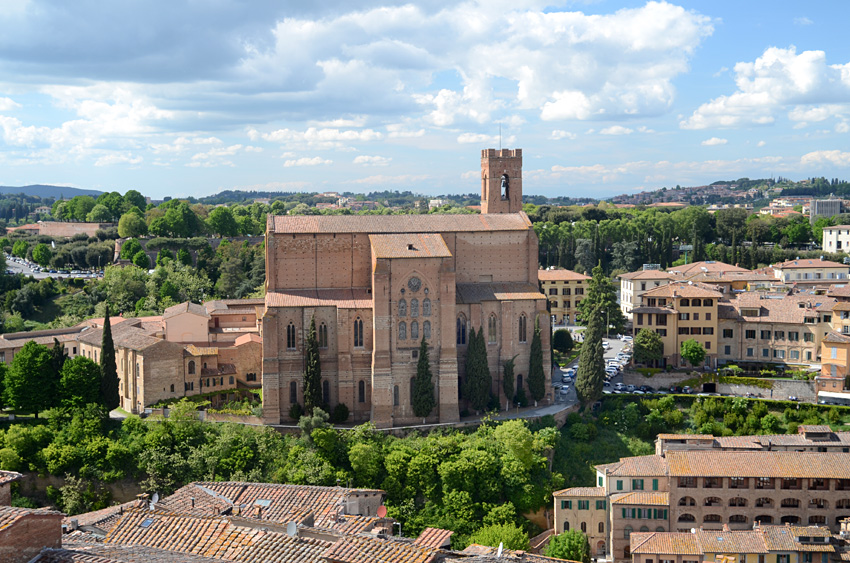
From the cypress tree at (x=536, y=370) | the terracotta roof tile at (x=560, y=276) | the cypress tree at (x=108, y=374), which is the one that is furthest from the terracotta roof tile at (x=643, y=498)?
the terracotta roof tile at (x=560, y=276)

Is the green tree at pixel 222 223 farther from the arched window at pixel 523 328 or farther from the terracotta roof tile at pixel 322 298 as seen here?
the arched window at pixel 523 328

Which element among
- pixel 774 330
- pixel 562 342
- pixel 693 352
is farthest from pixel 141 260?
pixel 774 330

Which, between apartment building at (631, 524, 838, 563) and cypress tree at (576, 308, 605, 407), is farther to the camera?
cypress tree at (576, 308, 605, 407)

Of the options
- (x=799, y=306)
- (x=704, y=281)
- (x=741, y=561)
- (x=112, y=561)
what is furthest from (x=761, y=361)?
(x=112, y=561)

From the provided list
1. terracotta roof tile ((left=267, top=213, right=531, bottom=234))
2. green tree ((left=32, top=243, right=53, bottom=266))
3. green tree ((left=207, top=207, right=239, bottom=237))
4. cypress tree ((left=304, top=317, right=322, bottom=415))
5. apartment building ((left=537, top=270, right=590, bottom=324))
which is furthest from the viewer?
green tree ((left=207, top=207, right=239, bottom=237))

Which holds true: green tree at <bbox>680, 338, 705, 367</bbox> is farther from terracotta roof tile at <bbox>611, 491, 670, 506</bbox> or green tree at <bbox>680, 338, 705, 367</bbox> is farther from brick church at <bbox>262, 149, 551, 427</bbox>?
terracotta roof tile at <bbox>611, 491, 670, 506</bbox>

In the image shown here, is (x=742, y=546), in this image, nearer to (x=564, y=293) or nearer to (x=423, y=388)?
(x=423, y=388)

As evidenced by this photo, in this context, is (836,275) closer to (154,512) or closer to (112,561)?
(154,512)

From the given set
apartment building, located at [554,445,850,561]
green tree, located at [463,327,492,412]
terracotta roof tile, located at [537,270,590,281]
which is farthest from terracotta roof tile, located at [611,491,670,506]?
terracotta roof tile, located at [537,270,590,281]
